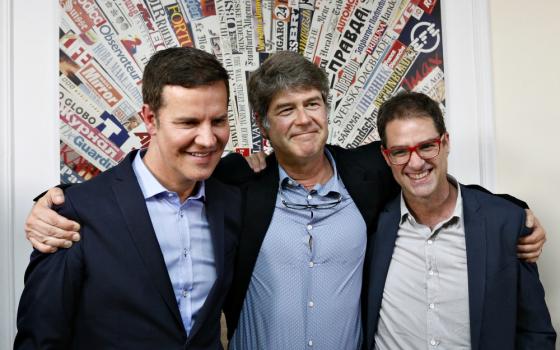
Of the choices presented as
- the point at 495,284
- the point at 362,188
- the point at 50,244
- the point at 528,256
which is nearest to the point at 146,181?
the point at 50,244

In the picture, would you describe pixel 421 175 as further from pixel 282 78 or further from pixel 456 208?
pixel 282 78

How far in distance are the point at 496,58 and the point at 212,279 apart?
4.93 feet

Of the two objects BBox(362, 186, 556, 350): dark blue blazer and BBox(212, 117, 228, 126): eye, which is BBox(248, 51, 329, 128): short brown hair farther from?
BBox(362, 186, 556, 350): dark blue blazer

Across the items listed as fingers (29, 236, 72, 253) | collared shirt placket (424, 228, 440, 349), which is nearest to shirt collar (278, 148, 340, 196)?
collared shirt placket (424, 228, 440, 349)

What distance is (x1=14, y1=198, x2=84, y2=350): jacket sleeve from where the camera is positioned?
1163 mm

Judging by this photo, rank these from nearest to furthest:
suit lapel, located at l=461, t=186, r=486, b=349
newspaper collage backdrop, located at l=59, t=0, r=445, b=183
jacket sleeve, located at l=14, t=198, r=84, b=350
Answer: jacket sleeve, located at l=14, t=198, r=84, b=350
suit lapel, located at l=461, t=186, r=486, b=349
newspaper collage backdrop, located at l=59, t=0, r=445, b=183

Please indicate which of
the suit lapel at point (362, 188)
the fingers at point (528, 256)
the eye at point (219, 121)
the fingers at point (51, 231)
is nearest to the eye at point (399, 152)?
the suit lapel at point (362, 188)

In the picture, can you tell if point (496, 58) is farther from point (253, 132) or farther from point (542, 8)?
point (253, 132)

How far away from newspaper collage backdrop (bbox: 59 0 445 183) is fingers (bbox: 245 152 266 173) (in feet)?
0.76

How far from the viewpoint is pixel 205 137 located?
1240 mm

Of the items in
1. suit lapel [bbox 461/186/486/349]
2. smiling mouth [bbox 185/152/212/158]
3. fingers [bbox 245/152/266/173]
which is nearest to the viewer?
smiling mouth [bbox 185/152/212/158]

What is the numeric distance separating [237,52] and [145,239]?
3.22 ft

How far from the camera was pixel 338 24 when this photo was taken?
2.02 m

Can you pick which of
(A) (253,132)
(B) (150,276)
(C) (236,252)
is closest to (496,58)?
(A) (253,132)
